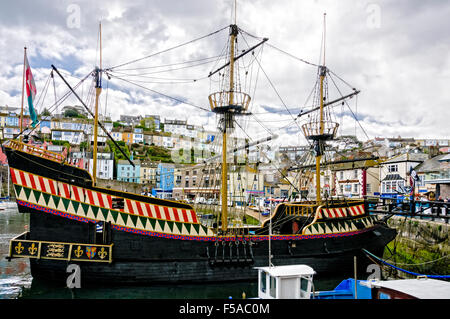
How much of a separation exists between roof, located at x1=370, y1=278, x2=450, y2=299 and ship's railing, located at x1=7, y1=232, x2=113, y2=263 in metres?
9.22

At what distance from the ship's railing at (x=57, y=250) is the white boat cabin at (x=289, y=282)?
635 cm

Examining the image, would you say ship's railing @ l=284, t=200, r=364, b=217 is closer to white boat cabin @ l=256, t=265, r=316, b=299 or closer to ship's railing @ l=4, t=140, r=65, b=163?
white boat cabin @ l=256, t=265, r=316, b=299

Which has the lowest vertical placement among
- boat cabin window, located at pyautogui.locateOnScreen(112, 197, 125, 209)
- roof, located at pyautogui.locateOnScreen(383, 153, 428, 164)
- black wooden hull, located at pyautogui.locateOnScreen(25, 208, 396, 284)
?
black wooden hull, located at pyautogui.locateOnScreen(25, 208, 396, 284)

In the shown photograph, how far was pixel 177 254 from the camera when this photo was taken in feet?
39.7

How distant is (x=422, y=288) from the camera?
19.2ft

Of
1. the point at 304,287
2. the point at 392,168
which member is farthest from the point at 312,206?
the point at 392,168

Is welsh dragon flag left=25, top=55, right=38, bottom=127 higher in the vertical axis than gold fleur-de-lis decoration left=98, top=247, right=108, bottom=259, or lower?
higher

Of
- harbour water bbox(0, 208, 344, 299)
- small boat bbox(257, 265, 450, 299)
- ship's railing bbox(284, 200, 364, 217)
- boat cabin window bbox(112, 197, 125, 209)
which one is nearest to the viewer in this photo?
small boat bbox(257, 265, 450, 299)

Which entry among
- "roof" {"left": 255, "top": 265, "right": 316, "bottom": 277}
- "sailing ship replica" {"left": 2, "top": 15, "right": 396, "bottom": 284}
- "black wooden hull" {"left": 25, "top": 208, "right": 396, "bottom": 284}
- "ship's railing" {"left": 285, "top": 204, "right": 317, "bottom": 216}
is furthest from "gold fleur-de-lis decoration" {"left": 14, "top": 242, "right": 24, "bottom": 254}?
"ship's railing" {"left": 285, "top": 204, "right": 317, "bottom": 216}

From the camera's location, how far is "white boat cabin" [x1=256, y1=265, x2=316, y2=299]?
808cm

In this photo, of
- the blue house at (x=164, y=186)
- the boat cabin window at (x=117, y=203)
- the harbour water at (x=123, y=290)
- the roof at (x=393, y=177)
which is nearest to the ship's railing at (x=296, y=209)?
the harbour water at (x=123, y=290)

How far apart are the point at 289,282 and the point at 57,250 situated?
27.2 feet
